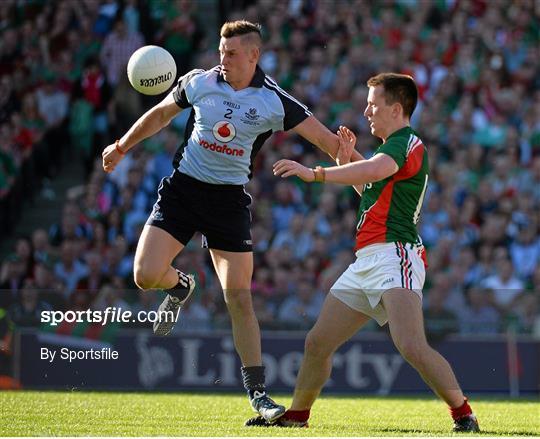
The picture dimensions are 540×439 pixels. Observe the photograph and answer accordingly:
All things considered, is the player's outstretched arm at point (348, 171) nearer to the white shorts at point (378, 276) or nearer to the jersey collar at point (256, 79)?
the white shorts at point (378, 276)

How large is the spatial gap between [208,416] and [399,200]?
7.07ft

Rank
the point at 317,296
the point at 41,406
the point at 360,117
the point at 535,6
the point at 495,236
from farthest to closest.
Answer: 1. the point at 535,6
2. the point at 360,117
3. the point at 495,236
4. the point at 317,296
5. the point at 41,406

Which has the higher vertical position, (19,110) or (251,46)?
(251,46)

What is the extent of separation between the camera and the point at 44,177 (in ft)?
58.7

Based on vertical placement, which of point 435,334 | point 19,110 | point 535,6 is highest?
point 535,6

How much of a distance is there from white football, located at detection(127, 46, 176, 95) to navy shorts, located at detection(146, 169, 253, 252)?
797 mm

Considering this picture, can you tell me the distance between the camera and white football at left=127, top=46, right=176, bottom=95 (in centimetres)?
919

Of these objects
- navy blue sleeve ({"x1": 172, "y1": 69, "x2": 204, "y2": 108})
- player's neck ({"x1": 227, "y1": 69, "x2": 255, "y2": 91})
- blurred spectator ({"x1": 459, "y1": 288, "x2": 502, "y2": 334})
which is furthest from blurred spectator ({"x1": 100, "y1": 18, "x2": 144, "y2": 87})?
player's neck ({"x1": 227, "y1": 69, "x2": 255, "y2": 91})

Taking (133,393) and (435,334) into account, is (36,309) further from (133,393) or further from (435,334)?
(435,334)

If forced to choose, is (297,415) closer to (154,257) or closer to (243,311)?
(243,311)

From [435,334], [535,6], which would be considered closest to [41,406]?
[435,334]

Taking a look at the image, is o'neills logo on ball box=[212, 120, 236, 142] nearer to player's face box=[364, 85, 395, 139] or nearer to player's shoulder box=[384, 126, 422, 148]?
player's face box=[364, 85, 395, 139]

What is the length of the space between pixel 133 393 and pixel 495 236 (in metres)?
6.52

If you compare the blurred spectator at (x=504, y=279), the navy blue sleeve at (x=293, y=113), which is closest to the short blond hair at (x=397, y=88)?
the navy blue sleeve at (x=293, y=113)
